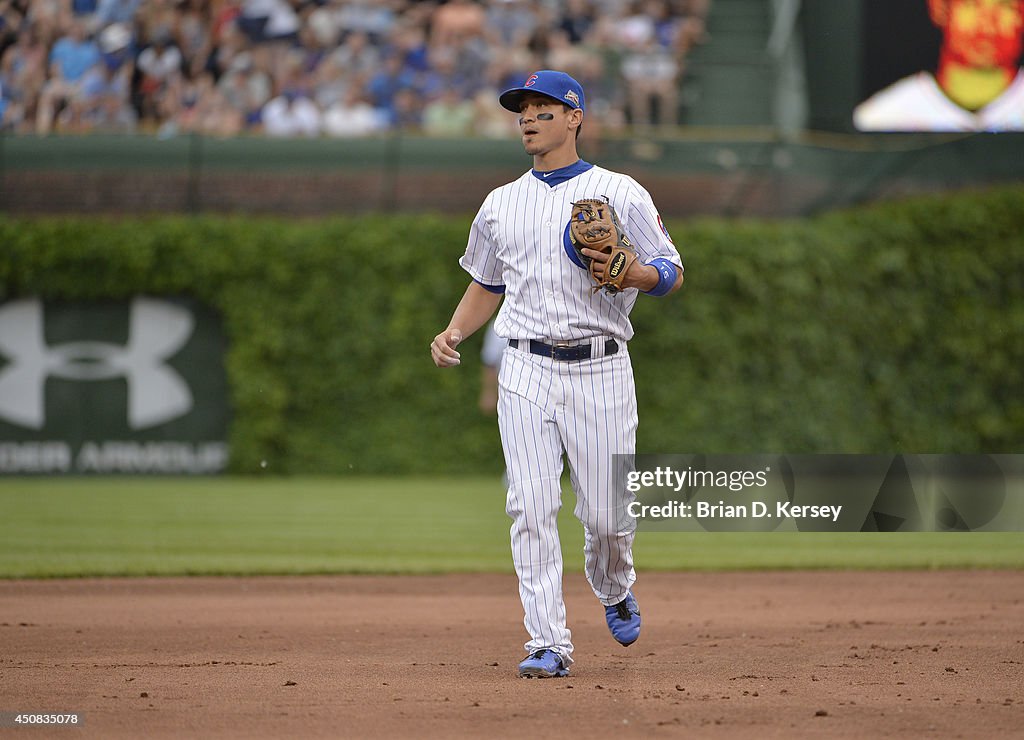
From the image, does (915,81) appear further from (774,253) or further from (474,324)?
(474,324)

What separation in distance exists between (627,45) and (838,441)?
611 cm

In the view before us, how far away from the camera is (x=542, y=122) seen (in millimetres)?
5254

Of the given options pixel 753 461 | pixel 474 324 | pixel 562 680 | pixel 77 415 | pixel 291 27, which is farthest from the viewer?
pixel 291 27

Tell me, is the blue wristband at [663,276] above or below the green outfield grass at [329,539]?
above

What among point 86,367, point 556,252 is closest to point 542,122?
point 556,252

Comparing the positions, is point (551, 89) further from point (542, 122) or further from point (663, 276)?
point (663, 276)

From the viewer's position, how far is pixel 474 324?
5.63 m

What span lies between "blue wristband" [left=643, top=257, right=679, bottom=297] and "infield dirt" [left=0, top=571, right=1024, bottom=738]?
56.8 inches

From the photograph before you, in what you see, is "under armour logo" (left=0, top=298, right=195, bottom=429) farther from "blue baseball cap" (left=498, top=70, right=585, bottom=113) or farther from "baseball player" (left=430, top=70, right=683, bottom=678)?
"blue baseball cap" (left=498, top=70, right=585, bottom=113)

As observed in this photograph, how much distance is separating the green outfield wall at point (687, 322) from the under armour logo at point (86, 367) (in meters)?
0.42

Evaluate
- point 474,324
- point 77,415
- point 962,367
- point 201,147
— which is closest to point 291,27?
point 201,147

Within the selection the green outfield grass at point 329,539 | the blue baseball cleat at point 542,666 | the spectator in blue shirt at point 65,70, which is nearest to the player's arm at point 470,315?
the blue baseball cleat at point 542,666

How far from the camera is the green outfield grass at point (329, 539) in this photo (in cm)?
987

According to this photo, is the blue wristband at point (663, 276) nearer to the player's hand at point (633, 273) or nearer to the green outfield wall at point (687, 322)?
the player's hand at point (633, 273)
